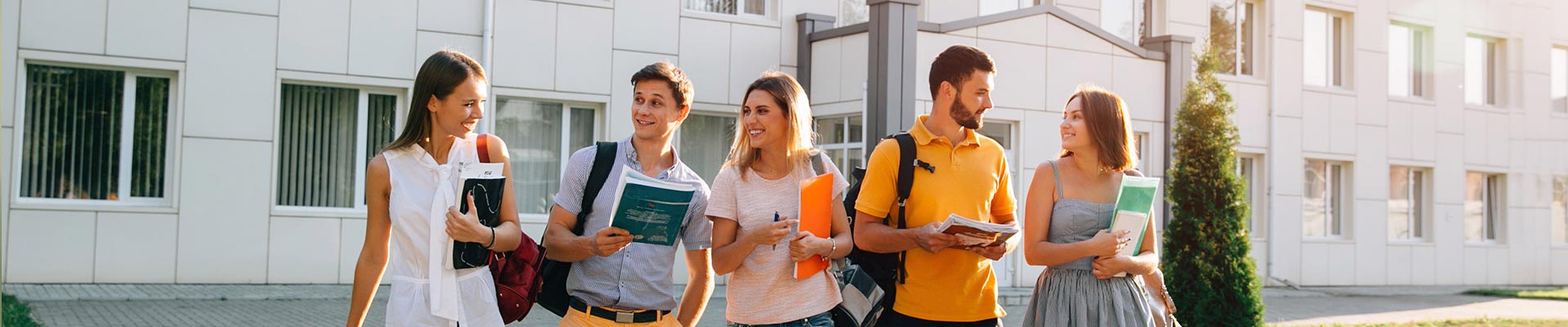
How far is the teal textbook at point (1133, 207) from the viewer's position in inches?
169

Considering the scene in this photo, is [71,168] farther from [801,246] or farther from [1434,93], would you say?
[1434,93]

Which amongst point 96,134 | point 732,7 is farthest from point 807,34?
point 96,134

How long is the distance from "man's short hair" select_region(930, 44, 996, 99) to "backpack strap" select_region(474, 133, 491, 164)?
5.00ft

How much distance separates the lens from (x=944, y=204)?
14.2 ft

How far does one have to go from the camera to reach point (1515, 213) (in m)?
23.7

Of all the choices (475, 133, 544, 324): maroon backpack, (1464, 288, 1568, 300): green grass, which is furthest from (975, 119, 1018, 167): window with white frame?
(475, 133, 544, 324): maroon backpack

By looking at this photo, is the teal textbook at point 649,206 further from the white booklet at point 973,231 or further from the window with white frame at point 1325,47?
the window with white frame at point 1325,47

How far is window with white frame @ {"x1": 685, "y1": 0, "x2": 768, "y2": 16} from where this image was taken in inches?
635

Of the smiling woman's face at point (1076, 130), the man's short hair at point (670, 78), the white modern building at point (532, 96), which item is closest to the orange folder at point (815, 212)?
the man's short hair at point (670, 78)

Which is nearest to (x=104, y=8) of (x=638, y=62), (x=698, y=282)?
(x=638, y=62)

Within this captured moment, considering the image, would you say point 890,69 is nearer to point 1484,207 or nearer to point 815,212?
point 815,212

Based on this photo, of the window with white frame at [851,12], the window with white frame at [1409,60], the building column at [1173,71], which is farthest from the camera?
the window with white frame at [1409,60]

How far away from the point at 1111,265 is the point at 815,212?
3.42 feet

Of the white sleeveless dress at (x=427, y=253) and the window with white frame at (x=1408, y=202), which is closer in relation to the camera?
the white sleeveless dress at (x=427, y=253)
